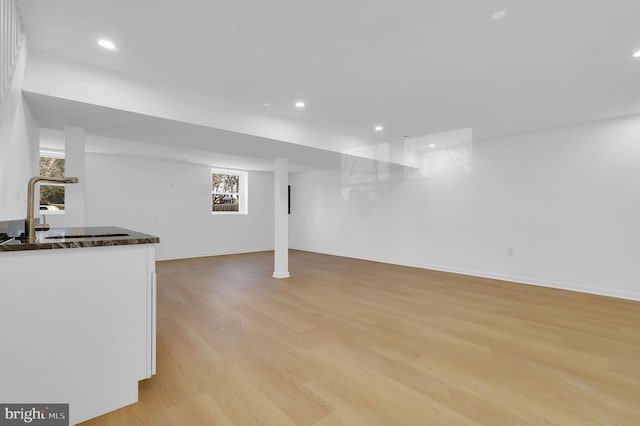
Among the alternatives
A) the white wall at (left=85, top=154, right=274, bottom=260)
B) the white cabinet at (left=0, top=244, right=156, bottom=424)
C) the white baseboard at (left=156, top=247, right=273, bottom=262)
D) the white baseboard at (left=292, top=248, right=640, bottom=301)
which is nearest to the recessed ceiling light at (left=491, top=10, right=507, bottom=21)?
the white cabinet at (left=0, top=244, right=156, bottom=424)

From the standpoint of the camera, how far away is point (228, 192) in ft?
27.6

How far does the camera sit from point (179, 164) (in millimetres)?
7297

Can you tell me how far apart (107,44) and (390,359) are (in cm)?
353

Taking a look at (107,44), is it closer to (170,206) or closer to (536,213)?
(170,206)

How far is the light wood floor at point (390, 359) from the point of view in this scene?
1.68m

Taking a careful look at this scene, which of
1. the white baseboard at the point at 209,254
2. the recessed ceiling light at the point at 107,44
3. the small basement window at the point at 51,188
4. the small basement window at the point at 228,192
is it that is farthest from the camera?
the small basement window at the point at 228,192

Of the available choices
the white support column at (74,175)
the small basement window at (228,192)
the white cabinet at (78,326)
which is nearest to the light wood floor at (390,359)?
the white cabinet at (78,326)

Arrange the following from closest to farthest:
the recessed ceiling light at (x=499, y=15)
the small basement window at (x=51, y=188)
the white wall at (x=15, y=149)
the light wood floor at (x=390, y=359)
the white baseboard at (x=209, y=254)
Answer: the light wood floor at (x=390, y=359), the white wall at (x=15, y=149), the recessed ceiling light at (x=499, y=15), the small basement window at (x=51, y=188), the white baseboard at (x=209, y=254)

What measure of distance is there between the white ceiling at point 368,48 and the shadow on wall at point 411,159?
5.21 feet

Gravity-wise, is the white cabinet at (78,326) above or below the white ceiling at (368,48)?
below

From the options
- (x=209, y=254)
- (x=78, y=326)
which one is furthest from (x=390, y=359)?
(x=209, y=254)

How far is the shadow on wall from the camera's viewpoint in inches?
208

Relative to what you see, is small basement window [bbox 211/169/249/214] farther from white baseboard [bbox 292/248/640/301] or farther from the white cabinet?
the white cabinet

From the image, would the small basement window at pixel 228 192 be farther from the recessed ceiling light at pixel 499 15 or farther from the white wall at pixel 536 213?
the recessed ceiling light at pixel 499 15
